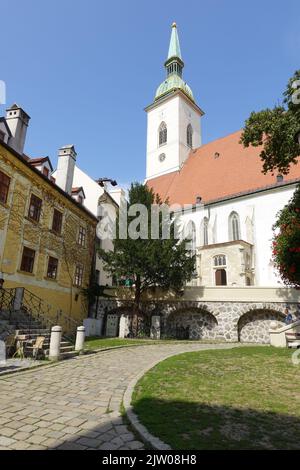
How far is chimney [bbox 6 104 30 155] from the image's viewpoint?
19.6 meters

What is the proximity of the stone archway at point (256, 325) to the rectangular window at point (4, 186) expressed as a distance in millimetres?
17729

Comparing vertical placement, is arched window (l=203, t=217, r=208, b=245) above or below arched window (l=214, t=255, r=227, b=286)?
above

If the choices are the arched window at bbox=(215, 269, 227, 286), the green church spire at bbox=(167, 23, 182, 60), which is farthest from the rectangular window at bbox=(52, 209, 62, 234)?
the green church spire at bbox=(167, 23, 182, 60)

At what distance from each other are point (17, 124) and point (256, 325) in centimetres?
2131

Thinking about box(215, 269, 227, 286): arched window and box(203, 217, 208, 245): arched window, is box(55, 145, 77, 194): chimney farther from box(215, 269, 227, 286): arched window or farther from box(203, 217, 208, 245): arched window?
box(203, 217, 208, 245): arched window

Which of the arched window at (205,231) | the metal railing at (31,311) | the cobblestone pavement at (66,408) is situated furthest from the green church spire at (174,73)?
the cobblestone pavement at (66,408)

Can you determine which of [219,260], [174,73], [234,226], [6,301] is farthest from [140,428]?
[174,73]

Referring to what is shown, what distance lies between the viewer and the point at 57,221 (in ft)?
69.1

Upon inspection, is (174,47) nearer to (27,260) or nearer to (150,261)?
(150,261)

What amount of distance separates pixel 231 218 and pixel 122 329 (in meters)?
17.5

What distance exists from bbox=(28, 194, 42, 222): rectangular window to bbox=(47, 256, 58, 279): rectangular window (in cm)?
288

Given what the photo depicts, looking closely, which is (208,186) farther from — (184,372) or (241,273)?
(184,372)

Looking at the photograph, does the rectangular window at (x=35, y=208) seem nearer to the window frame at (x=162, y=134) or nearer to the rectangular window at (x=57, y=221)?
the rectangular window at (x=57, y=221)
